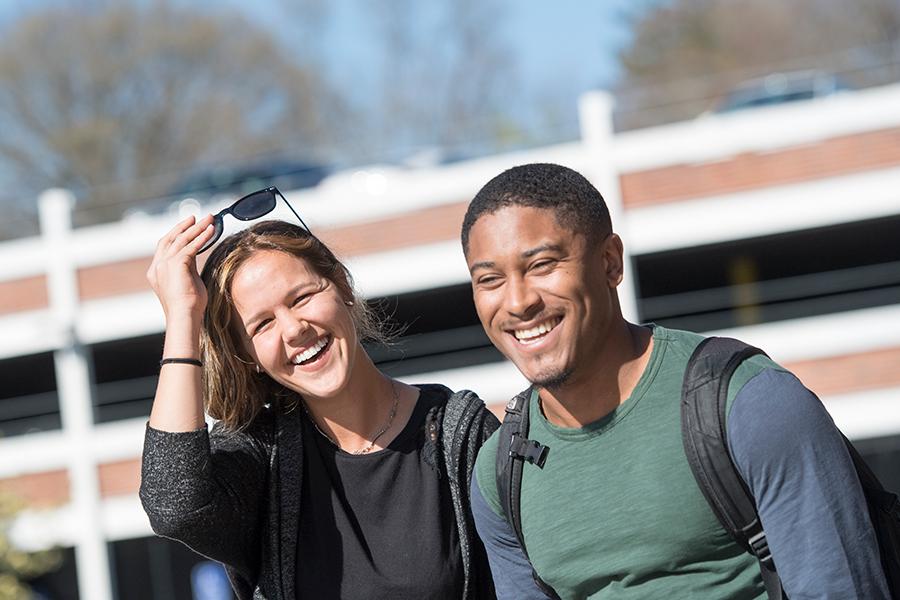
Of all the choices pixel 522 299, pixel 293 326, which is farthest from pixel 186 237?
pixel 522 299

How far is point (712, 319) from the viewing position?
25.6 meters

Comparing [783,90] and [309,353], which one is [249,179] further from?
[309,353]

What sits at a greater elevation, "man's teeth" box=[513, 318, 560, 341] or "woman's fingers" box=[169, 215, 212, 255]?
"woman's fingers" box=[169, 215, 212, 255]

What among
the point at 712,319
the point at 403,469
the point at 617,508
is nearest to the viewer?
the point at 617,508

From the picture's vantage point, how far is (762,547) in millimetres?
2627

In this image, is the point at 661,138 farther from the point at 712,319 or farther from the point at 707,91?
the point at 712,319

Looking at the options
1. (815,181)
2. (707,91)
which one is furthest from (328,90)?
(815,181)

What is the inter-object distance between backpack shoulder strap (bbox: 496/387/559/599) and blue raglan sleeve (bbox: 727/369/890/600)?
55 cm

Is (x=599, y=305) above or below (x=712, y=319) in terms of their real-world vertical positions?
below

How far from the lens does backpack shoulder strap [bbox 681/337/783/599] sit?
2605mm

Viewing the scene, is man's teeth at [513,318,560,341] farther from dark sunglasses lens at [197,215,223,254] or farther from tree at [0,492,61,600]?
tree at [0,492,61,600]

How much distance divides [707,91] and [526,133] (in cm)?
394

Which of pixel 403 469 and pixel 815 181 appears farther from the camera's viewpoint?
pixel 815 181

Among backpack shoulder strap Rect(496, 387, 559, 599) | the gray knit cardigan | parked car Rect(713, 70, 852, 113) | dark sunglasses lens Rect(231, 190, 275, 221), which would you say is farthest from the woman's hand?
parked car Rect(713, 70, 852, 113)
